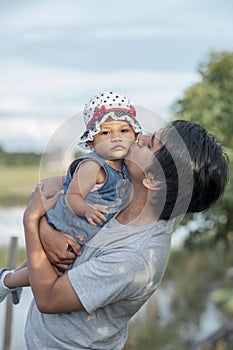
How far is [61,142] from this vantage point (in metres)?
1.96

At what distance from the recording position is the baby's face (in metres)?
1.88

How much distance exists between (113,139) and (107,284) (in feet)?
1.07

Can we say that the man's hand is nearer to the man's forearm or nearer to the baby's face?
the man's forearm

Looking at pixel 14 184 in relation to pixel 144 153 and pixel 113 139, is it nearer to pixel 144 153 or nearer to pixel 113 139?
pixel 113 139

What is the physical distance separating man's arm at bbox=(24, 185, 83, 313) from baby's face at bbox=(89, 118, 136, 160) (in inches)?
8.1

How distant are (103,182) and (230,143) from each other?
332 cm

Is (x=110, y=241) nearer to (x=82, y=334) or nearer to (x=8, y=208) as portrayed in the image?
(x=82, y=334)

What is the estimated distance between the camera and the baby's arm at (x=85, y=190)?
179 cm

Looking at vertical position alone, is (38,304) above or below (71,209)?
below

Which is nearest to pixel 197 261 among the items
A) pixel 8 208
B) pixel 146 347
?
pixel 146 347

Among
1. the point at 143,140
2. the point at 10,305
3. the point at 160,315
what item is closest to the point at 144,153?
the point at 143,140

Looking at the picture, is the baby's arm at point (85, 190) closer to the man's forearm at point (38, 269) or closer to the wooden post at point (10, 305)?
the man's forearm at point (38, 269)

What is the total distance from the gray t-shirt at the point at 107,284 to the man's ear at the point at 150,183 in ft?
0.27

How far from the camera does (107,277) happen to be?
70.0 inches
